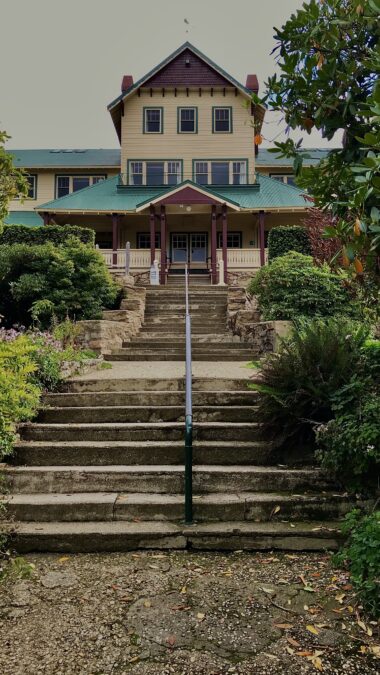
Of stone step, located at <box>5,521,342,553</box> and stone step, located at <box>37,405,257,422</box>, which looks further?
stone step, located at <box>37,405,257,422</box>

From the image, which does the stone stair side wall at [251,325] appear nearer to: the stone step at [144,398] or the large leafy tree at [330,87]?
the stone step at [144,398]

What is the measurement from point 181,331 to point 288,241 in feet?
20.4

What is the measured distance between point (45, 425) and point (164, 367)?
307 cm

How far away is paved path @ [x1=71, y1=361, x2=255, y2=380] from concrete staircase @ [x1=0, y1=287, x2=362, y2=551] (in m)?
0.93

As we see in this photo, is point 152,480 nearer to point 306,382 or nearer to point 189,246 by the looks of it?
point 306,382

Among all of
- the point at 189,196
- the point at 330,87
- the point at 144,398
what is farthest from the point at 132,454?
the point at 189,196

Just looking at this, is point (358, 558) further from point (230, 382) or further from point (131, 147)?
point (131, 147)

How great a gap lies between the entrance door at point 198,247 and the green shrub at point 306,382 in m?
17.9

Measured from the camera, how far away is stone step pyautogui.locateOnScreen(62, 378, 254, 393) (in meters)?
6.05

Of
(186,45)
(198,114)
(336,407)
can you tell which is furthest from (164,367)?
(186,45)

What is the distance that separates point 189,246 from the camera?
22.5m

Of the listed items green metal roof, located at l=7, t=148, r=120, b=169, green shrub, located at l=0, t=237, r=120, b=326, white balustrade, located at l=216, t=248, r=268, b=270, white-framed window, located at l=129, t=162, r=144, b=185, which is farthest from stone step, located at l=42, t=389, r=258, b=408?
green metal roof, located at l=7, t=148, r=120, b=169

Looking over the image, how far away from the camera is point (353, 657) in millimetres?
2412

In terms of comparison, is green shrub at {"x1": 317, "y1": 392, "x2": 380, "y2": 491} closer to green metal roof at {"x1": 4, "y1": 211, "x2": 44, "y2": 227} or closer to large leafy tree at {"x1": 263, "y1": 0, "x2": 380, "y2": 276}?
large leafy tree at {"x1": 263, "y1": 0, "x2": 380, "y2": 276}
